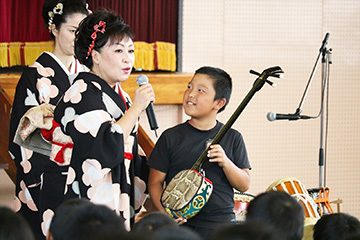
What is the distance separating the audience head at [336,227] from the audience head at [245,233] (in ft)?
1.90

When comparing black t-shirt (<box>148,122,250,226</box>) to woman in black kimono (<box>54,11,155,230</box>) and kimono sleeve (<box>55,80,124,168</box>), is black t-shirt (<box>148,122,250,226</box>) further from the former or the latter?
kimono sleeve (<box>55,80,124,168</box>)

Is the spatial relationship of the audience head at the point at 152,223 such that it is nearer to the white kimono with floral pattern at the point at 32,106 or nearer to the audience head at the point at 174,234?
the audience head at the point at 174,234

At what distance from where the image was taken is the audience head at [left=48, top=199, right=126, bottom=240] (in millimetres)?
2271

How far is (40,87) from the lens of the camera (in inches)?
167

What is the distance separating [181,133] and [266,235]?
1.92 m

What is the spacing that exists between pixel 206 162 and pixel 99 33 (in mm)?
694

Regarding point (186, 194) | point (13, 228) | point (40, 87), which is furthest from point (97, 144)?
point (13, 228)

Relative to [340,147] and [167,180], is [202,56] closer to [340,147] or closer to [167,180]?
[340,147]

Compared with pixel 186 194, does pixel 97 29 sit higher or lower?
higher

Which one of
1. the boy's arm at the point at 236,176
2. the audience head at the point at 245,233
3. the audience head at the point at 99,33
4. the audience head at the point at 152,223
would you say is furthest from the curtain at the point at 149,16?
the audience head at the point at 245,233

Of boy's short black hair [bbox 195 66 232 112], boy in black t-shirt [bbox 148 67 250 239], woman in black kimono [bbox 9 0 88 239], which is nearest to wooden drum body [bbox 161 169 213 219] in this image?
boy in black t-shirt [bbox 148 67 250 239]

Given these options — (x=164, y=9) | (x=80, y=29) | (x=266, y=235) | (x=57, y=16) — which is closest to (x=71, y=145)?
(x=80, y=29)

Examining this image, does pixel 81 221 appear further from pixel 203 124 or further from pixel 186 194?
pixel 203 124

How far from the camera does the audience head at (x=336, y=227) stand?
257 cm
